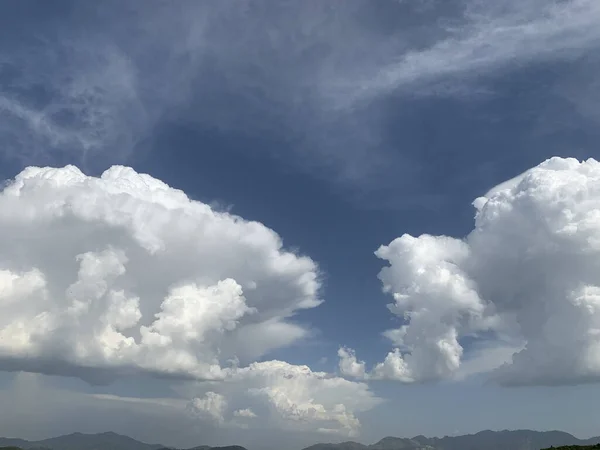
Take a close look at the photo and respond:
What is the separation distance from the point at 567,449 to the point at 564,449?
4859 mm

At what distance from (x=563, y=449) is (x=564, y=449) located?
524 mm

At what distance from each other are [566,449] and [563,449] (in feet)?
9.85

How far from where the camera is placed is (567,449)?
130 metres

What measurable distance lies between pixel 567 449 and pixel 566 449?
1466mm

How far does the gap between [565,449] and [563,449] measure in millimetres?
1117

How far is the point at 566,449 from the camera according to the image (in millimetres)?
131750

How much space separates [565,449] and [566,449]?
1.93 metres

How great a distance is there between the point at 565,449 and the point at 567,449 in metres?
3.40

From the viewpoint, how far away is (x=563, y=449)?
441ft

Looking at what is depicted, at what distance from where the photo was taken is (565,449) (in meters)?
133
